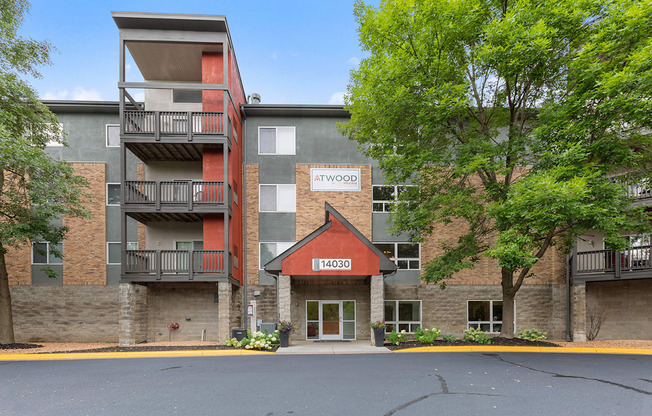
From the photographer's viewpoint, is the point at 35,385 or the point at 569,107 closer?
the point at 35,385

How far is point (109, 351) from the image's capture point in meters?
13.6

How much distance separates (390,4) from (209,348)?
1344cm

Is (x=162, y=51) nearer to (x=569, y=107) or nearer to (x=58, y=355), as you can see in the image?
(x=58, y=355)

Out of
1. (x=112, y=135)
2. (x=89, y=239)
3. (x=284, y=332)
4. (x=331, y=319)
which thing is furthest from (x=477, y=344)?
(x=112, y=135)

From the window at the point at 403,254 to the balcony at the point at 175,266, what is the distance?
739 cm

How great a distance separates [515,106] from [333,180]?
Result: 8406 millimetres

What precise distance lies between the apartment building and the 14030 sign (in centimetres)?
89

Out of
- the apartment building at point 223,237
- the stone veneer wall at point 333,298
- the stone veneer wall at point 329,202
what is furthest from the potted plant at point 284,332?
the stone veneer wall at point 329,202

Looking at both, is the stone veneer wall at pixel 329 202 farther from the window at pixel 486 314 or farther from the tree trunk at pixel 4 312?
the tree trunk at pixel 4 312

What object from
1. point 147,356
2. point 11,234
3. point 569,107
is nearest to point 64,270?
point 11,234

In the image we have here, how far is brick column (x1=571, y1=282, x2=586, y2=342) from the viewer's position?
57.2 ft

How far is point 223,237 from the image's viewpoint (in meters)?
16.7

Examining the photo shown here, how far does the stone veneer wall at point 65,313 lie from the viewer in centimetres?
1731

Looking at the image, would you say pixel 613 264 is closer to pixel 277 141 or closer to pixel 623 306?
pixel 623 306
